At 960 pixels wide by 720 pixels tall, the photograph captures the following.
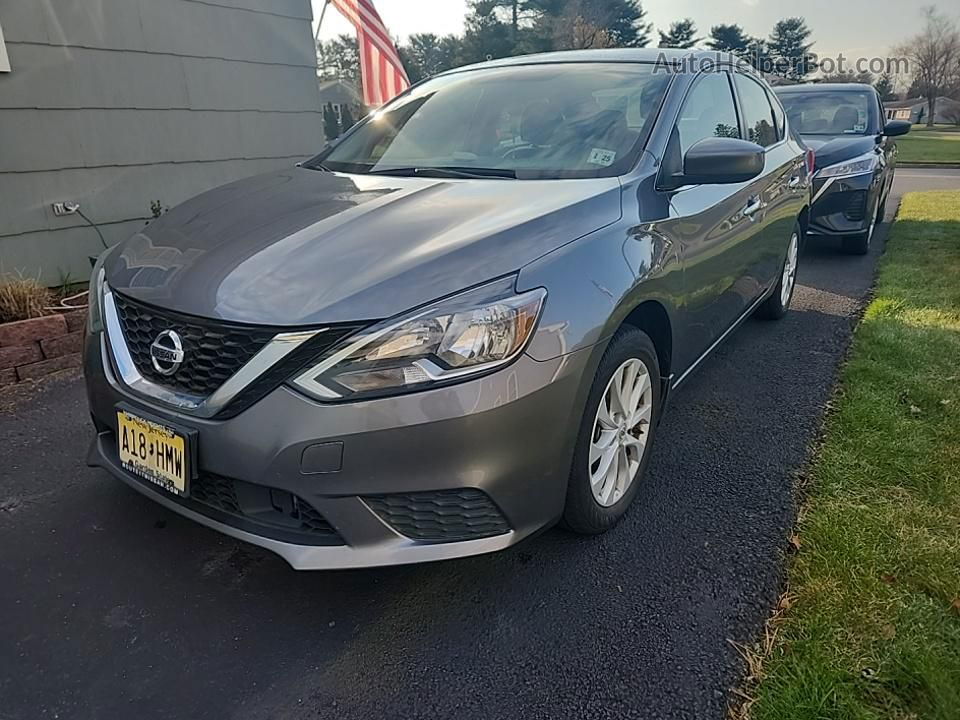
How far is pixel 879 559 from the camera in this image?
221cm

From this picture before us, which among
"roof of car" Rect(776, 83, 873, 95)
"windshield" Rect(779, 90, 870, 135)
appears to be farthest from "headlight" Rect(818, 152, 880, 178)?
"roof of car" Rect(776, 83, 873, 95)

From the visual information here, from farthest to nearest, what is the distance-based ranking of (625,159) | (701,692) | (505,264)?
(625,159) < (505,264) < (701,692)

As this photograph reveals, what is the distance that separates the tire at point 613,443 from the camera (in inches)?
82.7

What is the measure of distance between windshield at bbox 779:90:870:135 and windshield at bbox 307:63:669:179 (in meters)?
5.03

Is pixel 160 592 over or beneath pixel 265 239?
beneath

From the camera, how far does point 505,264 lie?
6.23ft

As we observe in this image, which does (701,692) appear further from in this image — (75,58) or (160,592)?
(75,58)

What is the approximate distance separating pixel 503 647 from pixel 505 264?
106 cm

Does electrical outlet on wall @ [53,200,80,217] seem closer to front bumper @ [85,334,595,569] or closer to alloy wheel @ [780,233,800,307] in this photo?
front bumper @ [85,334,595,569]

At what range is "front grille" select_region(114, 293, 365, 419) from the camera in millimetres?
1737

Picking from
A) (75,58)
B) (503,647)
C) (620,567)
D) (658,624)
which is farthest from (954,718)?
(75,58)

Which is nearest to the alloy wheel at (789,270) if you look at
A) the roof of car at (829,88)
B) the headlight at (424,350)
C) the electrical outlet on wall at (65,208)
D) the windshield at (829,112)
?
the windshield at (829,112)

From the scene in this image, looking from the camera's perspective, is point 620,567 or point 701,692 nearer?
point 701,692

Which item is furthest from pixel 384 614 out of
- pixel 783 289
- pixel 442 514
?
pixel 783 289
